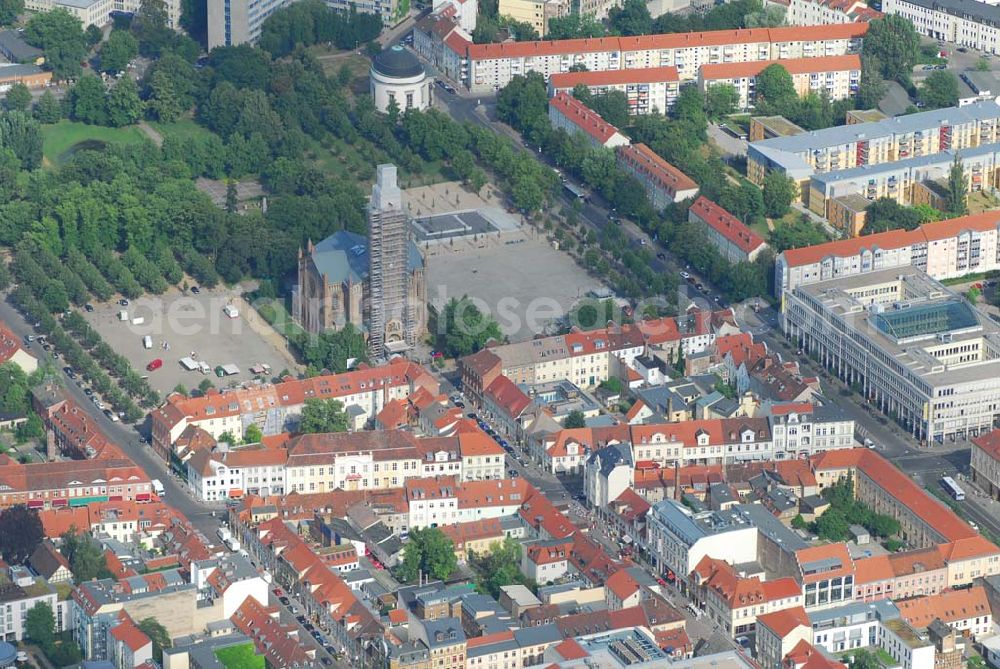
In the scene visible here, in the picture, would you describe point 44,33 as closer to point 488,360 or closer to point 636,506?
point 488,360

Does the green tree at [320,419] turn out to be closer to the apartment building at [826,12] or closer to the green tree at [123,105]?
the green tree at [123,105]

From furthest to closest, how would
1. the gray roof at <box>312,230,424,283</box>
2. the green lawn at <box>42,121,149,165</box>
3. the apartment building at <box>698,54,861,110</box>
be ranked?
the apartment building at <box>698,54,861,110</box>, the green lawn at <box>42,121,149,165</box>, the gray roof at <box>312,230,424,283</box>

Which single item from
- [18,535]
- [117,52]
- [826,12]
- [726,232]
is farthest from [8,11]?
[18,535]

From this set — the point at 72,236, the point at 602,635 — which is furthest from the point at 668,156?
the point at 602,635

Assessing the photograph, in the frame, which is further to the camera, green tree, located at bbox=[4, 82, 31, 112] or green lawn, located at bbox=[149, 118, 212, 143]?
green tree, located at bbox=[4, 82, 31, 112]

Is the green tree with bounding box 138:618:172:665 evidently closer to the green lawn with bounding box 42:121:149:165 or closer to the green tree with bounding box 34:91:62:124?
the green lawn with bounding box 42:121:149:165

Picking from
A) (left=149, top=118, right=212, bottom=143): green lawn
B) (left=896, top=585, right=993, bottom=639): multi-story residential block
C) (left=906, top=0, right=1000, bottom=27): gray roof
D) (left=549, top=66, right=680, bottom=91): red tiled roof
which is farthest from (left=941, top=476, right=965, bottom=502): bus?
(left=906, top=0, right=1000, bottom=27): gray roof
